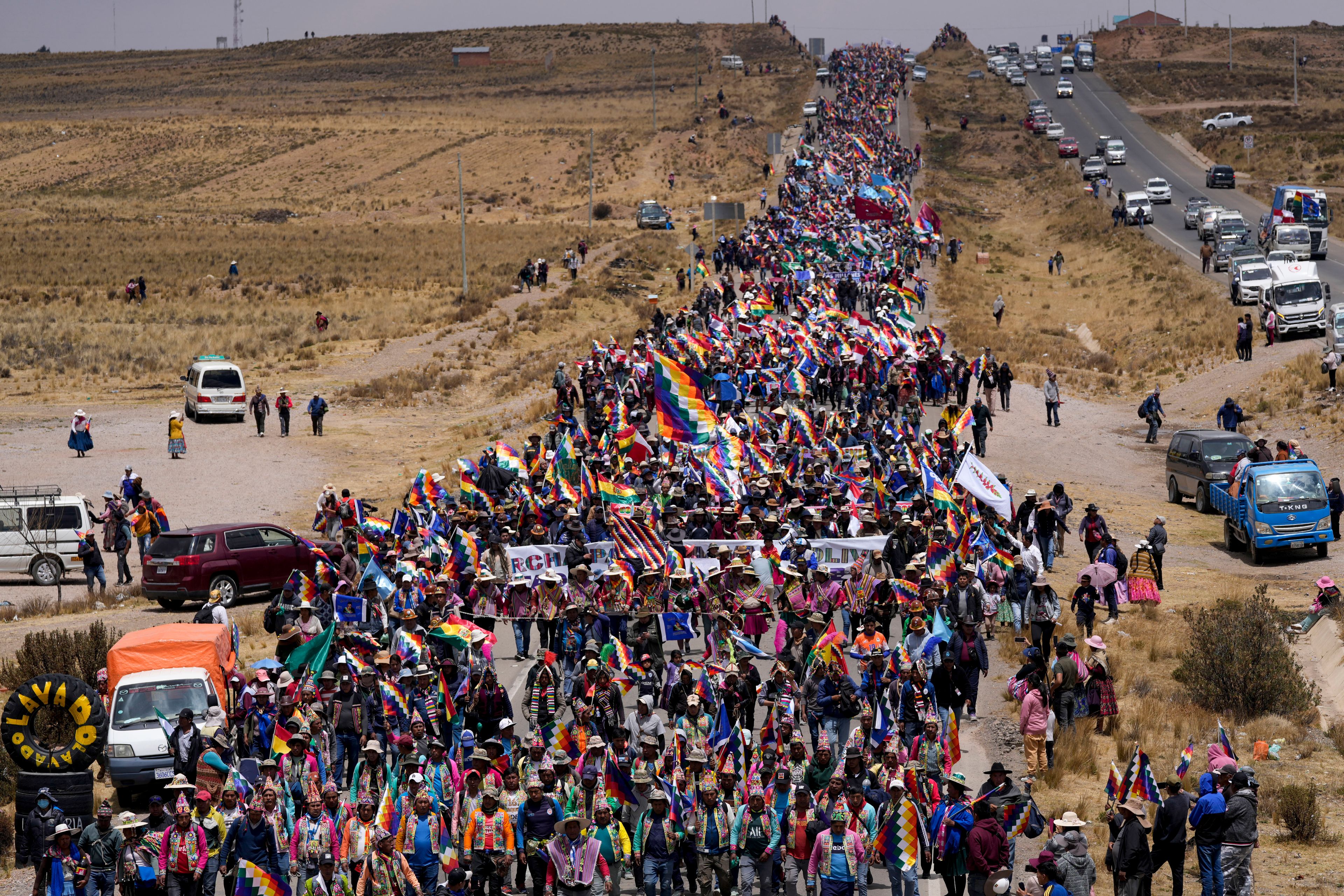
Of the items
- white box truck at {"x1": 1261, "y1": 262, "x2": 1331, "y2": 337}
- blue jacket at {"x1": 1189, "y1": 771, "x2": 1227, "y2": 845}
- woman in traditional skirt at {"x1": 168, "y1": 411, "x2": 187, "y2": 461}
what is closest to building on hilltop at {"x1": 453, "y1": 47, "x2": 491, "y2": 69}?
white box truck at {"x1": 1261, "y1": 262, "x2": 1331, "y2": 337}

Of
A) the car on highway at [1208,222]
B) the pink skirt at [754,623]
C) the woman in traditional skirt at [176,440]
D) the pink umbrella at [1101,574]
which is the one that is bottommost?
the woman in traditional skirt at [176,440]

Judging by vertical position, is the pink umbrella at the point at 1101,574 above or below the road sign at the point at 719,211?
below

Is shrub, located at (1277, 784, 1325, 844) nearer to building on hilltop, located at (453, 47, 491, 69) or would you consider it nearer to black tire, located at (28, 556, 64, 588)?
black tire, located at (28, 556, 64, 588)

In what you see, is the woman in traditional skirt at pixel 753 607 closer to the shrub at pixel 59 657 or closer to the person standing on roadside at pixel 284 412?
the shrub at pixel 59 657

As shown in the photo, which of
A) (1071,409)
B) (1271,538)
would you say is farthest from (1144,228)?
(1271,538)

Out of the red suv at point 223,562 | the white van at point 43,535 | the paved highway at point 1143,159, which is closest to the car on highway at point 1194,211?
the paved highway at point 1143,159

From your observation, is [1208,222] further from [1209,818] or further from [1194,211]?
[1209,818]
